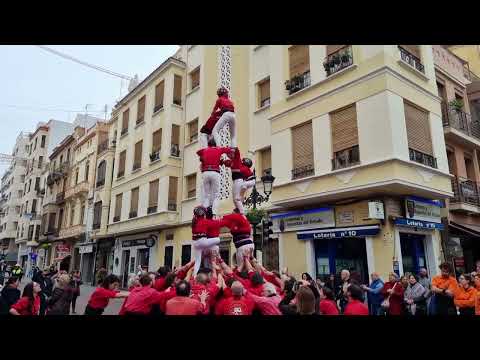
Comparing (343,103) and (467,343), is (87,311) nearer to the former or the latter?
(467,343)

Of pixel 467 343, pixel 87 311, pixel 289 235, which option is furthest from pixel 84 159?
pixel 467 343

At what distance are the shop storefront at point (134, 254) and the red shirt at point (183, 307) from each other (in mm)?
17007

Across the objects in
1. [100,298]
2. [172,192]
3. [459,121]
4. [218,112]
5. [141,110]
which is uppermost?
[141,110]

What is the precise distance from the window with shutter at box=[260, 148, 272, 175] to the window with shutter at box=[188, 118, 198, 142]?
17.6 ft

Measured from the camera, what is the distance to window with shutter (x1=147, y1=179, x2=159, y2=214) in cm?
2142

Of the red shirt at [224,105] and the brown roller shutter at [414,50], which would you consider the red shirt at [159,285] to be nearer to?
the red shirt at [224,105]

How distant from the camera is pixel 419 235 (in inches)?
495

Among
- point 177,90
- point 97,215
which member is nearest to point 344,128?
point 177,90

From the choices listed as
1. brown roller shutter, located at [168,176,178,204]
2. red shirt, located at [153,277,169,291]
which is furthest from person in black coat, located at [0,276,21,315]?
brown roller shutter, located at [168,176,178,204]

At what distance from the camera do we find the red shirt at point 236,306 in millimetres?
4309

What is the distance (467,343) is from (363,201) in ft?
32.1

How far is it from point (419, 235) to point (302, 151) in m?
4.74

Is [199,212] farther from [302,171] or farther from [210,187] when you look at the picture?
[302,171]
